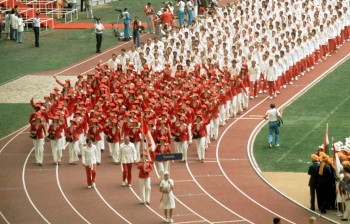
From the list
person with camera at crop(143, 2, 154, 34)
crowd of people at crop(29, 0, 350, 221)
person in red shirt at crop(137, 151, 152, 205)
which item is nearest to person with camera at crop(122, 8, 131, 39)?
person with camera at crop(143, 2, 154, 34)

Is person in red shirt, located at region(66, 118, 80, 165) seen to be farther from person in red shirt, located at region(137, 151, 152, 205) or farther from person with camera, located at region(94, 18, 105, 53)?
person with camera, located at region(94, 18, 105, 53)

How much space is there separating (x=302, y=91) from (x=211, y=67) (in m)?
5.00

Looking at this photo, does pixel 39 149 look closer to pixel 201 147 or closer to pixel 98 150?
pixel 98 150

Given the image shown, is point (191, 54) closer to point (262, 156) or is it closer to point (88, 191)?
point (262, 156)

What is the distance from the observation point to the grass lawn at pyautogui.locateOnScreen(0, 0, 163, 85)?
59.8 metres

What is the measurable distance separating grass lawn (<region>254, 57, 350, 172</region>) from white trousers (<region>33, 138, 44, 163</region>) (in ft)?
25.8

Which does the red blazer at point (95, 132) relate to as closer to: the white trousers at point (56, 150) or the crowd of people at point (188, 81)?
the crowd of people at point (188, 81)

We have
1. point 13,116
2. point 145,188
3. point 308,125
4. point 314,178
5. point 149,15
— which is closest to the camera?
point 314,178

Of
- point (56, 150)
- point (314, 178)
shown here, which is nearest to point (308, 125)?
point (314, 178)

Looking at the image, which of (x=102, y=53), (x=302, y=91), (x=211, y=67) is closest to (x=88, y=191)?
(x=211, y=67)

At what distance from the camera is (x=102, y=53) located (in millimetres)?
61625

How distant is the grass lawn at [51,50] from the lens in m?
59.8

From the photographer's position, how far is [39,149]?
43.6 meters

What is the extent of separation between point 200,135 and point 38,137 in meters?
5.92
